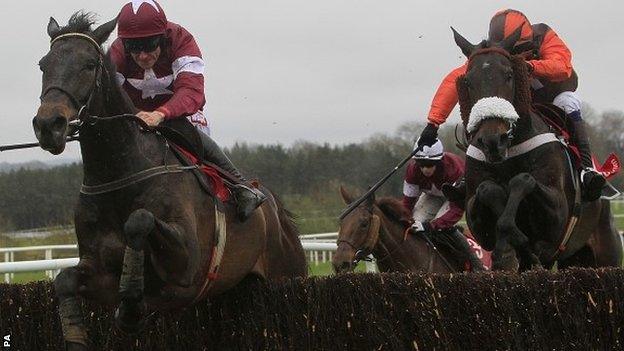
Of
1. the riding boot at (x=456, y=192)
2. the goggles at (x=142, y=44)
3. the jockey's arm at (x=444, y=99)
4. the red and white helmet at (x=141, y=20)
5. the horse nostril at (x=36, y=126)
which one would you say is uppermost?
the red and white helmet at (x=141, y=20)

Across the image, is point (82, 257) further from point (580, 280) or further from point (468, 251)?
point (468, 251)

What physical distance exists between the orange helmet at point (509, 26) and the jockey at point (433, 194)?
2.03 meters

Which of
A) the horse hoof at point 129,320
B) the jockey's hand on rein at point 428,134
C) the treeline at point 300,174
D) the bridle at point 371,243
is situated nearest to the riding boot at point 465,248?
the bridle at point 371,243

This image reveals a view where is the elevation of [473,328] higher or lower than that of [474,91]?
lower

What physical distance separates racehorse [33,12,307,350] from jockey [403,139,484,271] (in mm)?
3762

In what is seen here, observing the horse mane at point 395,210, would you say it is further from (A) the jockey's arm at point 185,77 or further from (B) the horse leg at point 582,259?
(A) the jockey's arm at point 185,77

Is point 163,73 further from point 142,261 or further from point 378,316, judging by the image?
point 378,316

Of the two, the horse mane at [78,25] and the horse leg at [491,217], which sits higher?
the horse mane at [78,25]

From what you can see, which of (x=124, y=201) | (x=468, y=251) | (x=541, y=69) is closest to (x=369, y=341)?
(x=124, y=201)

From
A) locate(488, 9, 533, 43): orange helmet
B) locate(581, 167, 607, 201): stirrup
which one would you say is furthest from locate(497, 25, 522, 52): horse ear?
locate(581, 167, 607, 201): stirrup

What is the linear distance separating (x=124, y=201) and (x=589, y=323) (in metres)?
2.42

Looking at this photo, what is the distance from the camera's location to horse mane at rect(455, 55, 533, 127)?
630 centimetres

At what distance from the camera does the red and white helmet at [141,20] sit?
18.1 feet

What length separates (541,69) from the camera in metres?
6.55
